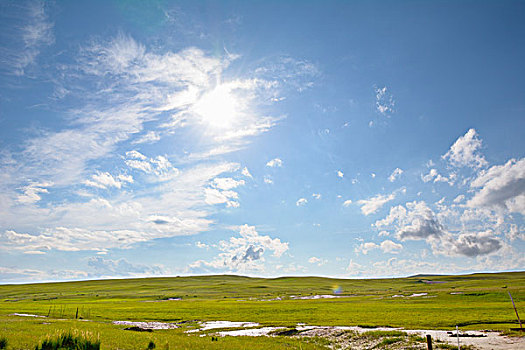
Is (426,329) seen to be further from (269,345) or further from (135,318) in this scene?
(135,318)

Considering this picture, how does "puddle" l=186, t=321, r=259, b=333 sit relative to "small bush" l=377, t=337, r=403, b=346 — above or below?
above

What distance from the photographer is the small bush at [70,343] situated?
25.6 metres

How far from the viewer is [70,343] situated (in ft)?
86.7

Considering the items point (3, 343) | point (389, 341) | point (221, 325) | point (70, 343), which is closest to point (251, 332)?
point (221, 325)

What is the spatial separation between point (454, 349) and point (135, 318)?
53514mm

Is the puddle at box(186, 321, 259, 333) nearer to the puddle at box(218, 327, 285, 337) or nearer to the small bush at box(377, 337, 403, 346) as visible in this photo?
the puddle at box(218, 327, 285, 337)

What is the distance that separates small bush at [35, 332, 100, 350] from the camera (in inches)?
1007

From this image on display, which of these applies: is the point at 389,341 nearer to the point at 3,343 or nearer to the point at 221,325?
the point at 221,325

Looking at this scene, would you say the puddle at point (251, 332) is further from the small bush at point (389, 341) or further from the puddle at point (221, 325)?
the small bush at point (389, 341)

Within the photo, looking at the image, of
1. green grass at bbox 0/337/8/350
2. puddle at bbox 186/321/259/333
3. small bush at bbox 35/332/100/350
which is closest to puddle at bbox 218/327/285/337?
puddle at bbox 186/321/259/333

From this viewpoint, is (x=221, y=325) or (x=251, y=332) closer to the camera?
(x=251, y=332)

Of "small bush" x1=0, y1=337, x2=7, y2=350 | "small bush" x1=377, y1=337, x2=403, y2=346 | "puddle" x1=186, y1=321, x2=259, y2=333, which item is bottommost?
"small bush" x1=377, y1=337, x2=403, y2=346

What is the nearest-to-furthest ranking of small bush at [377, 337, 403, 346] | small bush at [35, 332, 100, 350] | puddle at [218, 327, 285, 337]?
small bush at [35, 332, 100, 350] < small bush at [377, 337, 403, 346] < puddle at [218, 327, 285, 337]

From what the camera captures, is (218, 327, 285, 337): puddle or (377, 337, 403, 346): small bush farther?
(218, 327, 285, 337): puddle
